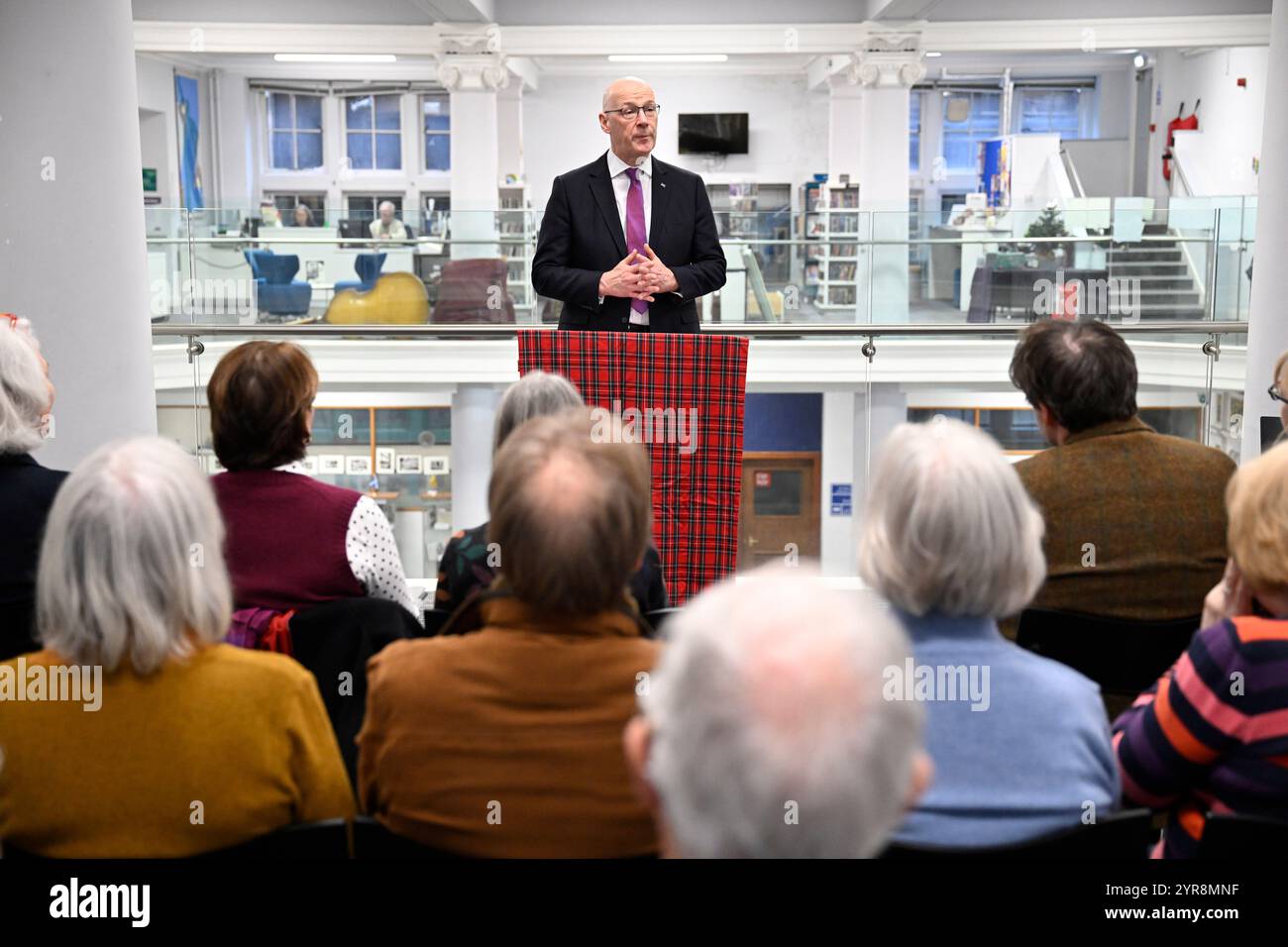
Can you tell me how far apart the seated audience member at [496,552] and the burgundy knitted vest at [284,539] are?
6.6 inches

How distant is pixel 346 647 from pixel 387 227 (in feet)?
23.0

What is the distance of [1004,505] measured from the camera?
172cm

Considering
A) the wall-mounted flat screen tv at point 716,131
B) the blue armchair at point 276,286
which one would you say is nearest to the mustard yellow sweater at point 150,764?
the blue armchair at point 276,286

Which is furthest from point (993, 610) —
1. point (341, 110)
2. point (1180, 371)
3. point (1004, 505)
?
point (341, 110)

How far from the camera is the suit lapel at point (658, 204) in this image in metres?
3.97

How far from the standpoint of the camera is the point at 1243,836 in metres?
1.53

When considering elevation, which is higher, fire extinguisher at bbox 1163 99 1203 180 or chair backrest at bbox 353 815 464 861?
fire extinguisher at bbox 1163 99 1203 180

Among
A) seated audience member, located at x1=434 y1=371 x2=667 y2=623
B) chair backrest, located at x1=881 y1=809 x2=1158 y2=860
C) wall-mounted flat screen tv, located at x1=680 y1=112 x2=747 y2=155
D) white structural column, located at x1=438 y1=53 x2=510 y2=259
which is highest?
wall-mounted flat screen tv, located at x1=680 y1=112 x2=747 y2=155

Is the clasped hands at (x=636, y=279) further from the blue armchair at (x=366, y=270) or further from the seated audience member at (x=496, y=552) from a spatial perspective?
the blue armchair at (x=366, y=270)

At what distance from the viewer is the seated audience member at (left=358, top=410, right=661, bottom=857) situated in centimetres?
150

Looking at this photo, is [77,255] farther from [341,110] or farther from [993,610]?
[341,110]

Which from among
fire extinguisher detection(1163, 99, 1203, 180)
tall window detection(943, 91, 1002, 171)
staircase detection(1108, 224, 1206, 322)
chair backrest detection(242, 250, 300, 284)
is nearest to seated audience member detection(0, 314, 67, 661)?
chair backrest detection(242, 250, 300, 284)

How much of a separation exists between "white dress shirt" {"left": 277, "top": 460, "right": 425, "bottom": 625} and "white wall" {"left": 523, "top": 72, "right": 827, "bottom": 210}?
64.1 feet

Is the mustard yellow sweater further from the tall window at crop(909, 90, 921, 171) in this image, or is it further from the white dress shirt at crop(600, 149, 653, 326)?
the tall window at crop(909, 90, 921, 171)
